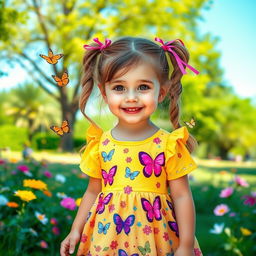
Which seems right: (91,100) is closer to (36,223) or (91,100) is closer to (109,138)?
(109,138)

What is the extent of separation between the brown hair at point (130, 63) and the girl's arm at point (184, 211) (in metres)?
0.20

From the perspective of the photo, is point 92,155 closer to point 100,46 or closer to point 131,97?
point 131,97

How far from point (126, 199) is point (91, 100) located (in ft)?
1.68

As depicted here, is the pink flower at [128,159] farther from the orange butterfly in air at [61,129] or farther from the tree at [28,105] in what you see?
the tree at [28,105]

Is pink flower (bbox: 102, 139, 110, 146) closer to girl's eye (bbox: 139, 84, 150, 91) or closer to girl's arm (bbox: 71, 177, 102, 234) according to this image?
girl's arm (bbox: 71, 177, 102, 234)

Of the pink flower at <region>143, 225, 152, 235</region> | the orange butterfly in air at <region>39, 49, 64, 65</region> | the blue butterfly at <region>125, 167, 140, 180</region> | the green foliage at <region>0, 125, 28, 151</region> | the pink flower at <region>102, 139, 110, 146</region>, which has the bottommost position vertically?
the pink flower at <region>143, 225, 152, 235</region>

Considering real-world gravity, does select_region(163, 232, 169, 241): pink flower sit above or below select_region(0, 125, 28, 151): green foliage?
below

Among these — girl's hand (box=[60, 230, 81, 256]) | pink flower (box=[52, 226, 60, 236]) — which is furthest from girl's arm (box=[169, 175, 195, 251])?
pink flower (box=[52, 226, 60, 236])

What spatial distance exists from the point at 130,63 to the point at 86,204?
2.18 ft

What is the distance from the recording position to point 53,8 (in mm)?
20500

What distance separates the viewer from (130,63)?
1.65 m

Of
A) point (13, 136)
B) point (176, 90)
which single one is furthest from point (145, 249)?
point (13, 136)

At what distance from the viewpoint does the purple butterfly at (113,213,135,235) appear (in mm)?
1610

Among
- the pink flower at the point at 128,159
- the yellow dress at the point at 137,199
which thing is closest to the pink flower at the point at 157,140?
the yellow dress at the point at 137,199
